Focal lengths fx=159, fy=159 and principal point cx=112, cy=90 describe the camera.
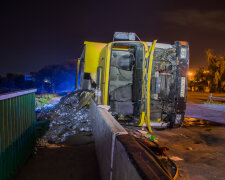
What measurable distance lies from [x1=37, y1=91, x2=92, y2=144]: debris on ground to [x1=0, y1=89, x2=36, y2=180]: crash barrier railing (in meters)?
1.03

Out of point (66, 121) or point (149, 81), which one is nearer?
point (149, 81)

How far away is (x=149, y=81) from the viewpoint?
16.7ft

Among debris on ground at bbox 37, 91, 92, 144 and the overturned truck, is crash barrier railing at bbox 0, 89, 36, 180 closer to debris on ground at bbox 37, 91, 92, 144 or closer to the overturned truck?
debris on ground at bbox 37, 91, 92, 144

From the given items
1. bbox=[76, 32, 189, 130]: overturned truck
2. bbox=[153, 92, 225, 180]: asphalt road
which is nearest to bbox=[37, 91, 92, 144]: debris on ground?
bbox=[76, 32, 189, 130]: overturned truck

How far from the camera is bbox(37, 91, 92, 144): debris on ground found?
4.66m

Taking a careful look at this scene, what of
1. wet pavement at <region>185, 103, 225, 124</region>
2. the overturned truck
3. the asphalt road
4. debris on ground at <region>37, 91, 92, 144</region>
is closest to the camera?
the asphalt road

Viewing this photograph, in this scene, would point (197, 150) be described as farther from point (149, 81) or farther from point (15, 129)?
point (15, 129)

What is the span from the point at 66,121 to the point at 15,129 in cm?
290

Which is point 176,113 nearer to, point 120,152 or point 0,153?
point 120,152

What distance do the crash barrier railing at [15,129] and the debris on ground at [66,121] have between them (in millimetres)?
1028

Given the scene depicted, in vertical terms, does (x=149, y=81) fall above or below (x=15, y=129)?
above

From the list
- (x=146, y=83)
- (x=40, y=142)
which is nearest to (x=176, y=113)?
(x=146, y=83)

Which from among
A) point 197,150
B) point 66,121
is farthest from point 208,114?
point 66,121

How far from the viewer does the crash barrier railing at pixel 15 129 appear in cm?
239
